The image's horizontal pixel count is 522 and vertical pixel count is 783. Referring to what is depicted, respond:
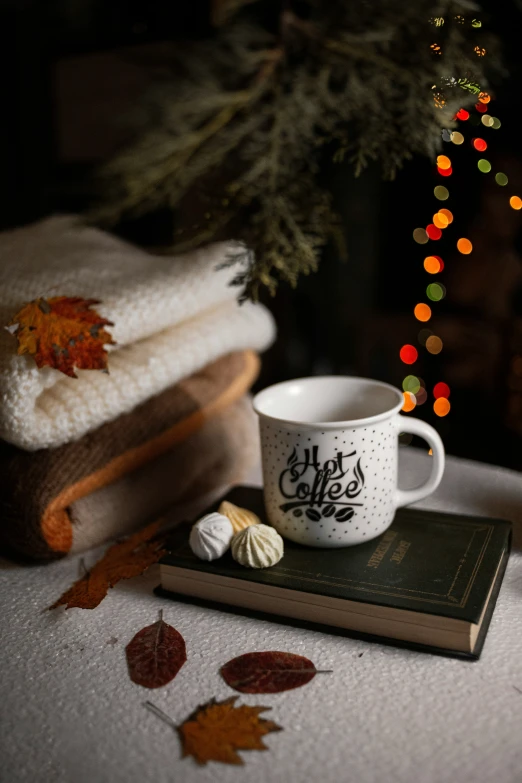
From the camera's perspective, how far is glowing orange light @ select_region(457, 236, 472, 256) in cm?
141

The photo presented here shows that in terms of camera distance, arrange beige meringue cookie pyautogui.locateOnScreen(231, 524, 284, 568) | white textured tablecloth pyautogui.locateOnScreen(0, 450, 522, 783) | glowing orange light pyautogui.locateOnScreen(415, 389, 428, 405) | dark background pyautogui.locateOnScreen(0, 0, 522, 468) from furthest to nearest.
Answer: glowing orange light pyautogui.locateOnScreen(415, 389, 428, 405) < dark background pyautogui.locateOnScreen(0, 0, 522, 468) < beige meringue cookie pyautogui.locateOnScreen(231, 524, 284, 568) < white textured tablecloth pyautogui.locateOnScreen(0, 450, 522, 783)

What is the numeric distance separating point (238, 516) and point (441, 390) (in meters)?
0.93

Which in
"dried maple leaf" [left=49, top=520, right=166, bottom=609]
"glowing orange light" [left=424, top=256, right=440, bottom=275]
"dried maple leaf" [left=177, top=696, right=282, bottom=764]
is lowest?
"dried maple leaf" [left=49, top=520, right=166, bottom=609]

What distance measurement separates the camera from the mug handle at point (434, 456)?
63 centimetres

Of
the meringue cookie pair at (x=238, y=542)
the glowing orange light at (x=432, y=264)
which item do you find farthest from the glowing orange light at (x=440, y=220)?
the meringue cookie pair at (x=238, y=542)

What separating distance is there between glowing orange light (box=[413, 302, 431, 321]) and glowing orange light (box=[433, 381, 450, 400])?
0.14 metres

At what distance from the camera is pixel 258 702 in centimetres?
48

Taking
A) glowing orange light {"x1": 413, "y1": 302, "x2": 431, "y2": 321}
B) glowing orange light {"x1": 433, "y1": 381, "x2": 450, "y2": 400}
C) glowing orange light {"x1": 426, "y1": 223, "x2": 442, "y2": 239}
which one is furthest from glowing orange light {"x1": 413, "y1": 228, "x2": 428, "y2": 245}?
glowing orange light {"x1": 433, "y1": 381, "x2": 450, "y2": 400}

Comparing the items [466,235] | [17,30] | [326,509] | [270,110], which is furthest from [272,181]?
[17,30]

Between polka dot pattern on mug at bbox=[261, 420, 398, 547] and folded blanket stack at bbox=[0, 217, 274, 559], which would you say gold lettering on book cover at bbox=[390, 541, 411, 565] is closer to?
polka dot pattern on mug at bbox=[261, 420, 398, 547]

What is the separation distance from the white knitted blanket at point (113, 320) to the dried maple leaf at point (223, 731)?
0.94 ft

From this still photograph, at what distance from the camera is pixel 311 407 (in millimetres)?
708

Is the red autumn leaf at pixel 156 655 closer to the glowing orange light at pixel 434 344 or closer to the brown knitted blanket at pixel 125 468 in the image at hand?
the brown knitted blanket at pixel 125 468

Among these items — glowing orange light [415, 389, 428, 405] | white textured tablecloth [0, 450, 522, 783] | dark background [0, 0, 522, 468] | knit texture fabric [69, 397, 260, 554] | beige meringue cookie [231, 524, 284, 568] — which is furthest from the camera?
glowing orange light [415, 389, 428, 405]
